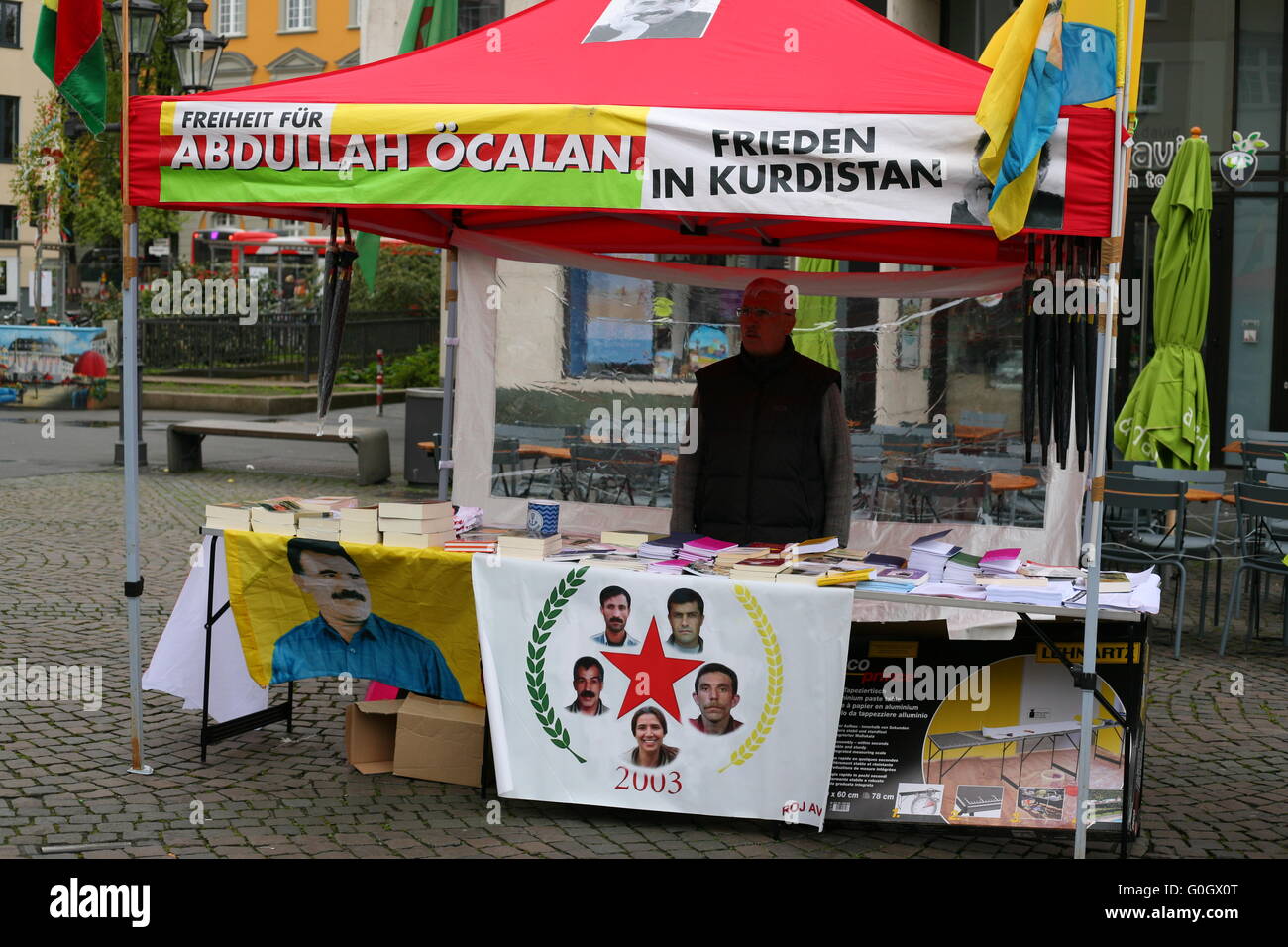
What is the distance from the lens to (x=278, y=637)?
18.9ft

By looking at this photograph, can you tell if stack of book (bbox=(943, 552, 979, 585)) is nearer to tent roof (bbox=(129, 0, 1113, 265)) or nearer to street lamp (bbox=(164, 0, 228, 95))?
tent roof (bbox=(129, 0, 1113, 265))

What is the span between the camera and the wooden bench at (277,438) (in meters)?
15.2

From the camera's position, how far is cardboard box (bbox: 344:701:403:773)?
19.0ft

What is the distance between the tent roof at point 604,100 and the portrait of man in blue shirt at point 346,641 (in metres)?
1.38

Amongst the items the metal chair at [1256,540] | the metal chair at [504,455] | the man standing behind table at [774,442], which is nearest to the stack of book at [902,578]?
the man standing behind table at [774,442]

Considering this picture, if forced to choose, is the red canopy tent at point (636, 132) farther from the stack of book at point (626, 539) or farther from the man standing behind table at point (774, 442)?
the stack of book at point (626, 539)

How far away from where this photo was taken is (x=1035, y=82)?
450 centimetres

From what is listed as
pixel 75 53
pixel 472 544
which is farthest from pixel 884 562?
pixel 75 53

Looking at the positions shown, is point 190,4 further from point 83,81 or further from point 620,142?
point 620,142

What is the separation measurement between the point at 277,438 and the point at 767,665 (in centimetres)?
1142

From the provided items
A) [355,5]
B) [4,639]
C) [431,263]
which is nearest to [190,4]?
[4,639]

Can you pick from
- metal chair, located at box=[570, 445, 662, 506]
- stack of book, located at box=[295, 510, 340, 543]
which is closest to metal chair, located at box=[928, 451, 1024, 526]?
metal chair, located at box=[570, 445, 662, 506]

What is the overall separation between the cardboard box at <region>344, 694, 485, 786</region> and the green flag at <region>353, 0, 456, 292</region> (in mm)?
4954

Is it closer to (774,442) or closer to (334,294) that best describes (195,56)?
(334,294)
